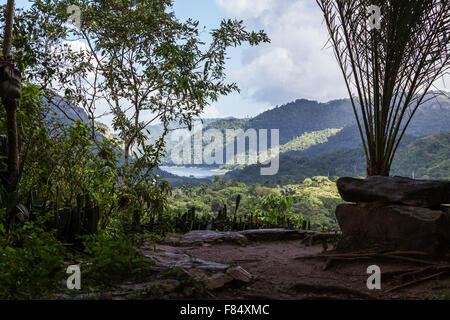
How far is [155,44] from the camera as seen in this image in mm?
7293

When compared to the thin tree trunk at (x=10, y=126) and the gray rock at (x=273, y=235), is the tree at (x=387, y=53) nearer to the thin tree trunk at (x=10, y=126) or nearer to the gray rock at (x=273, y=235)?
the gray rock at (x=273, y=235)

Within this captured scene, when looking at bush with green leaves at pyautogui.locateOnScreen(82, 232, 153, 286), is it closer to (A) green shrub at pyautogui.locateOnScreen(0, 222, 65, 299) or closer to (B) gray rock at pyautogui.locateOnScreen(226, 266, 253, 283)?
(A) green shrub at pyautogui.locateOnScreen(0, 222, 65, 299)

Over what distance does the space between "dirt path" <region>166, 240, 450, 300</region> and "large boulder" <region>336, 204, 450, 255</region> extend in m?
0.28

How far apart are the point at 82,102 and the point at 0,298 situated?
19.4ft

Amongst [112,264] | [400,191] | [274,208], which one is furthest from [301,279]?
[274,208]

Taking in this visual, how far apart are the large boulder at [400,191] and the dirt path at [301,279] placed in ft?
2.33

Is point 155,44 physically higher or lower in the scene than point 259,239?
higher

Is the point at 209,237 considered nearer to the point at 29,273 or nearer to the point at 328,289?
the point at 328,289

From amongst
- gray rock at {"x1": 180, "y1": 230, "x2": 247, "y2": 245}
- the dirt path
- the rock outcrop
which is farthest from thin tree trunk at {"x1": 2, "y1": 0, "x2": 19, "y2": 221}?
the rock outcrop

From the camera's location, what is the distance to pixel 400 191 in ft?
12.9

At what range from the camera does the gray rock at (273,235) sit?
5906 mm

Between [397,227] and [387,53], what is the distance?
2.24 metres
